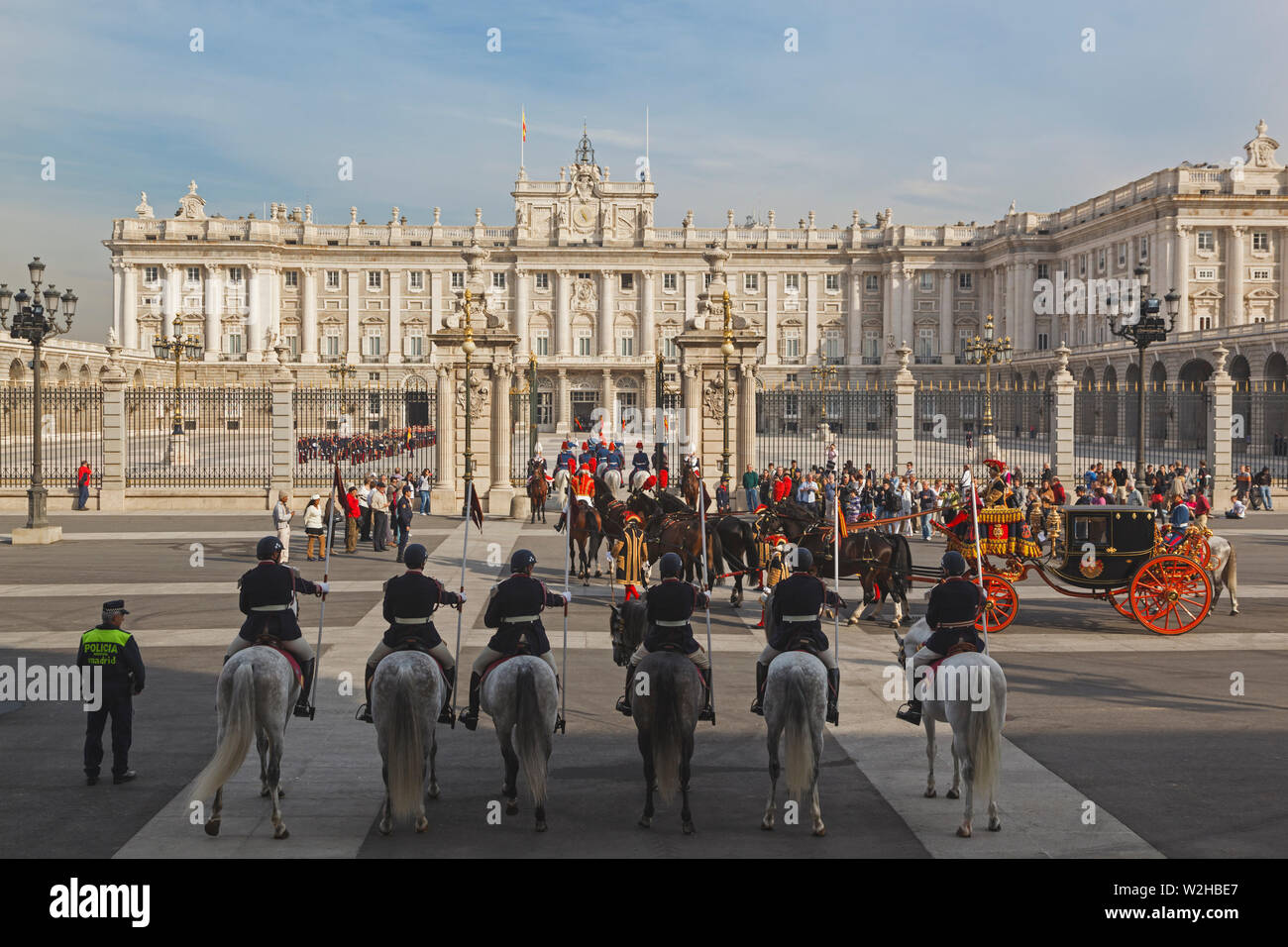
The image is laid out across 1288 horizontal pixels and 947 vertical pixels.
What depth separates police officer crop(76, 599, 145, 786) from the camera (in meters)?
8.52

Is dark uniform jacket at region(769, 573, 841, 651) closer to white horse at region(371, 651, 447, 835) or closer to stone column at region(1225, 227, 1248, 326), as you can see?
white horse at region(371, 651, 447, 835)

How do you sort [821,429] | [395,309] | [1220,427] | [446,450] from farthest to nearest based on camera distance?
[395,309], [821,429], [1220,427], [446,450]

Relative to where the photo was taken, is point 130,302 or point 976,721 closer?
point 976,721

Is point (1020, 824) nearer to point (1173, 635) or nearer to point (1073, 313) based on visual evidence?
point (1173, 635)

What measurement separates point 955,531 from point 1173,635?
301 centimetres

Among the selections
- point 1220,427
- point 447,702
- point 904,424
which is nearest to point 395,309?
point 904,424

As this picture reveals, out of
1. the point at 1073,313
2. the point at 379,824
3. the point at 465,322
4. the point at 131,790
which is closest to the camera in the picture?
the point at 379,824

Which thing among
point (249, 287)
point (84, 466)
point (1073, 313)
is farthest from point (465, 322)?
point (249, 287)

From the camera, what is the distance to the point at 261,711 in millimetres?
7617

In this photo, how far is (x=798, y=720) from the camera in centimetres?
762

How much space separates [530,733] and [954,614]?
3182mm

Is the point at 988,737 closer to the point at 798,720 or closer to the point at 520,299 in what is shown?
the point at 798,720

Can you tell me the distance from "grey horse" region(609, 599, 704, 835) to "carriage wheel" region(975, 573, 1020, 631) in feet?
25.4

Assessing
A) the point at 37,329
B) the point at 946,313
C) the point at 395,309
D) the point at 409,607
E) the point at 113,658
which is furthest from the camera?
the point at 395,309
